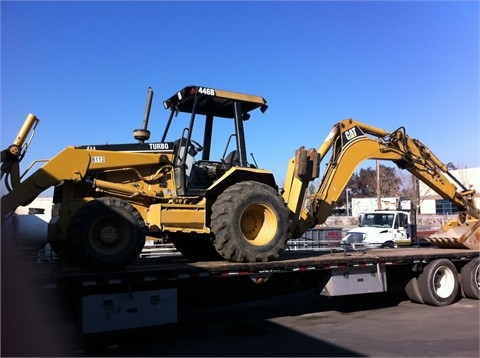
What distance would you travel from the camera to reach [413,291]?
34.4 ft

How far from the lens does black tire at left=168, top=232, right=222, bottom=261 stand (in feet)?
31.3

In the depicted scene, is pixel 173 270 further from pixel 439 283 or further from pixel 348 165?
pixel 439 283

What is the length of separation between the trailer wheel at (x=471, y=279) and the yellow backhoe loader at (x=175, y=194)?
11.1ft

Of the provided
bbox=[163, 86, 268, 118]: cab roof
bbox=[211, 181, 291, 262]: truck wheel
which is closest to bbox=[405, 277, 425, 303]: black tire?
bbox=[211, 181, 291, 262]: truck wheel

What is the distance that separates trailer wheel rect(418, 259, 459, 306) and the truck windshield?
35.2 feet

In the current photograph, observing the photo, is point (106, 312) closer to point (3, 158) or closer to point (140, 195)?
point (140, 195)

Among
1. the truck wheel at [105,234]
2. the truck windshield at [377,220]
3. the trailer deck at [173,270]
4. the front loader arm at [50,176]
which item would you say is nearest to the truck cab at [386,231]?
the truck windshield at [377,220]

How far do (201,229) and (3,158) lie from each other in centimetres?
315

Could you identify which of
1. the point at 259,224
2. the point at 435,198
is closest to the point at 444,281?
the point at 259,224

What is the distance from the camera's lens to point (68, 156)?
7496 millimetres

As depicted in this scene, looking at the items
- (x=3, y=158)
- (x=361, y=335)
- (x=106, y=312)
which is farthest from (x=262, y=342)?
(x=3, y=158)

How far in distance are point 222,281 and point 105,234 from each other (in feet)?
6.95

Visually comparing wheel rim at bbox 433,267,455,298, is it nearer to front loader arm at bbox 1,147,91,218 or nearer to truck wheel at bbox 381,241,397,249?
truck wheel at bbox 381,241,397,249

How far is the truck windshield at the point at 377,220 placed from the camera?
70.2ft
